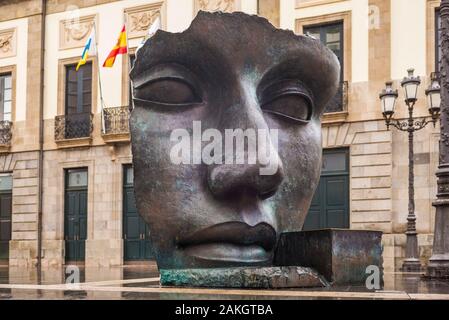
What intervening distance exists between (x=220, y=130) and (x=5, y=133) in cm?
2333

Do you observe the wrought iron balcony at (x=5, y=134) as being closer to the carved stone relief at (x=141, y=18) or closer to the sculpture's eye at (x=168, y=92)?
the carved stone relief at (x=141, y=18)

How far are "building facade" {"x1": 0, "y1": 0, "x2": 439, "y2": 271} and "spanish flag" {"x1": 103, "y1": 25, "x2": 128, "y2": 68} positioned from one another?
1227 mm

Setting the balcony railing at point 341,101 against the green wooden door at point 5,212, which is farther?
the green wooden door at point 5,212

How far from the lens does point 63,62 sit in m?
27.2

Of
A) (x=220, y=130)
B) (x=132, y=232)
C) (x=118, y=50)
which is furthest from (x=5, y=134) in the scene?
(x=220, y=130)

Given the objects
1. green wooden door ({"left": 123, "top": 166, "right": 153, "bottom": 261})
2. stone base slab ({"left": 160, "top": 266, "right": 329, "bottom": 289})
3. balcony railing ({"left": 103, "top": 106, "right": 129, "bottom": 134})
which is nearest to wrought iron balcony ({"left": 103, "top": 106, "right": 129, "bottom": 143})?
balcony railing ({"left": 103, "top": 106, "right": 129, "bottom": 134})

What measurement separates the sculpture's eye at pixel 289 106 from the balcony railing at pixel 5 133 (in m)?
22.9

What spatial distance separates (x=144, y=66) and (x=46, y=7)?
22702 millimetres

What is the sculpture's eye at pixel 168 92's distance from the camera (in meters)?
6.30

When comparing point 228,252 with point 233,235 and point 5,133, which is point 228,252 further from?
point 5,133

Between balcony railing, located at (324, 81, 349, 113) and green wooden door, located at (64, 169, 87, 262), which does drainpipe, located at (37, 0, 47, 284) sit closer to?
green wooden door, located at (64, 169, 87, 262)

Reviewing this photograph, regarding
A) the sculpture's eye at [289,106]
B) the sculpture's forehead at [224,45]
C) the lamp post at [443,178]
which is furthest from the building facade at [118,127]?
the sculpture's forehead at [224,45]

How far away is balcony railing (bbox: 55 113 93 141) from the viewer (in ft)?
86.9

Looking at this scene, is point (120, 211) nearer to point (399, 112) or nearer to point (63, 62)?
point (63, 62)
